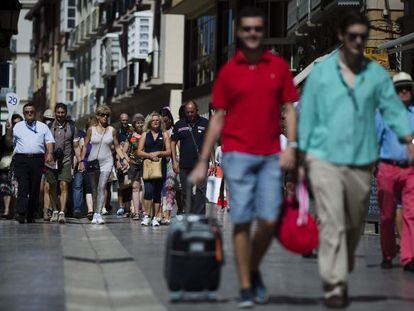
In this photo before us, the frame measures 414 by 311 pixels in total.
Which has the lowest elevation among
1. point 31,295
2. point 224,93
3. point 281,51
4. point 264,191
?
point 31,295

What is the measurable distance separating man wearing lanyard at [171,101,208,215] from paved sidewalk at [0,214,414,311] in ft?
7.79

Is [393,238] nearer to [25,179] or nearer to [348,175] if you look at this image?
[348,175]

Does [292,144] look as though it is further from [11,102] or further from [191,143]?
[11,102]

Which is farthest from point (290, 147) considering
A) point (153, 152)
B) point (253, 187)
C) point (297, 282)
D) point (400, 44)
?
point (400, 44)

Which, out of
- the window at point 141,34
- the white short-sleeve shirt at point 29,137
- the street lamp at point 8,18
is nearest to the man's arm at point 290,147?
the white short-sleeve shirt at point 29,137

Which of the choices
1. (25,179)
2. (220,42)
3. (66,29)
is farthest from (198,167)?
(66,29)

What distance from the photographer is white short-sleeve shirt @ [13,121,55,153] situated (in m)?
21.3

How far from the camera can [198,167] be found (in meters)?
9.57

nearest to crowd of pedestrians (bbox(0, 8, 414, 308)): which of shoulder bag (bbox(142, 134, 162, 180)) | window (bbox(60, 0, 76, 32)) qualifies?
shoulder bag (bbox(142, 134, 162, 180))

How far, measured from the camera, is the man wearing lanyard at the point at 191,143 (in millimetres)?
19344

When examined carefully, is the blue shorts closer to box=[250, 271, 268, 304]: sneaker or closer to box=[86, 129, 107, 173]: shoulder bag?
box=[250, 271, 268, 304]: sneaker

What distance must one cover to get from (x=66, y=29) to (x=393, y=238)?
68.6 m

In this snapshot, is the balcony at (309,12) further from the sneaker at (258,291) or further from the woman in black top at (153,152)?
the sneaker at (258,291)

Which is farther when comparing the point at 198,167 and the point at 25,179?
the point at 25,179
